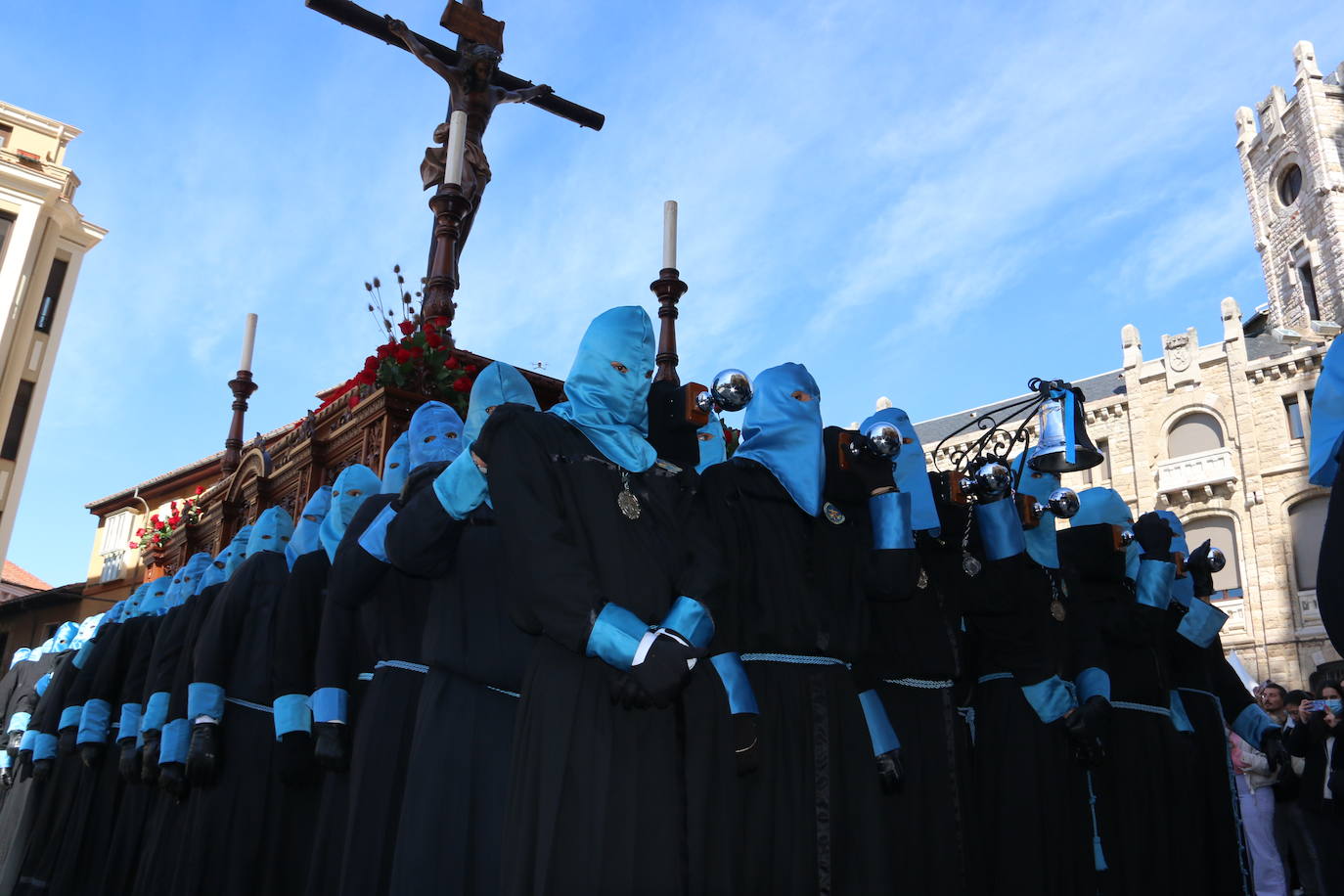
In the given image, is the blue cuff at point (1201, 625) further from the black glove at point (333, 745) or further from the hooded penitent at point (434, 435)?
the black glove at point (333, 745)

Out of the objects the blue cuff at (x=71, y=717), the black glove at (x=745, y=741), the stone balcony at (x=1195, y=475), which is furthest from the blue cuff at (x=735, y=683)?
the stone balcony at (x=1195, y=475)

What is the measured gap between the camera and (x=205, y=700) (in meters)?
4.93

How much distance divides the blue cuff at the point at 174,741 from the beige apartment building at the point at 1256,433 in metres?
22.2

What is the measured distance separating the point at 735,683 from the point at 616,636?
0.82 m

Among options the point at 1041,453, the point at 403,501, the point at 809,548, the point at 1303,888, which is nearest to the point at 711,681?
the point at 809,548

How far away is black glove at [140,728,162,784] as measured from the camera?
5.42 meters

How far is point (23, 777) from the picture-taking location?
7742 mm

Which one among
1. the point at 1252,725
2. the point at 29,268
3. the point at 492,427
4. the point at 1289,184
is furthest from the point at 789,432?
the point at 1289,184

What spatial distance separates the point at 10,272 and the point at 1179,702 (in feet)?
90.7

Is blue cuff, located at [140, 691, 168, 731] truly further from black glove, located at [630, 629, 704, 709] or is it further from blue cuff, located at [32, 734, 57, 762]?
black glove, located at [630, 629, 704, 709]

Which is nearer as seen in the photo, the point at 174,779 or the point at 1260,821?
the point at 174,779

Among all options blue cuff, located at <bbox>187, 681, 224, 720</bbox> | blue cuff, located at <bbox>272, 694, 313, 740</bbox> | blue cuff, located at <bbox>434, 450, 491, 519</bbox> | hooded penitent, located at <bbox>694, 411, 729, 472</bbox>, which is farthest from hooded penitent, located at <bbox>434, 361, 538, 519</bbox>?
blue cuff, located at <bbox>187, 681, 224, 720</bbox>

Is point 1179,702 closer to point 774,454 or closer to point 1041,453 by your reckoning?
point 1041,453

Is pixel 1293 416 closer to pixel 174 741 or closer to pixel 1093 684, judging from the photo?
pixel 1093 684
